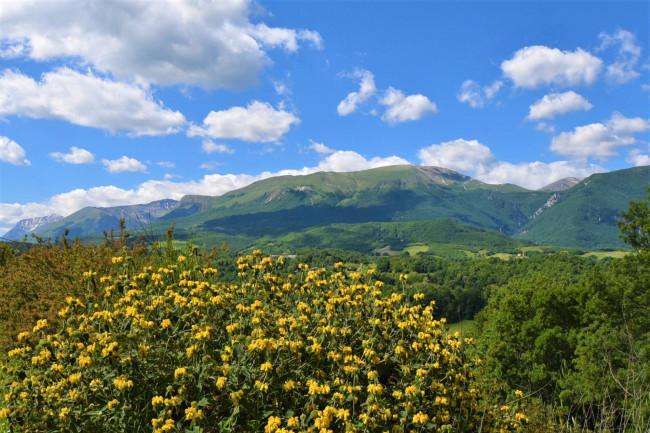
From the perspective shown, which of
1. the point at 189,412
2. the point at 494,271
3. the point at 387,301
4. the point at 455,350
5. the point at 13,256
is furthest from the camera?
the point at 494,271

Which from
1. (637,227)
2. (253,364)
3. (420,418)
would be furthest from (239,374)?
(637,227)

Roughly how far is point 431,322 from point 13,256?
41.8ft

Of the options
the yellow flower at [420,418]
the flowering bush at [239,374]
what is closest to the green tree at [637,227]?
the flowering bush at [239,374]

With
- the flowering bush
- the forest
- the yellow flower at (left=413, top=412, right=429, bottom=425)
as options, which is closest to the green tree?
the forest

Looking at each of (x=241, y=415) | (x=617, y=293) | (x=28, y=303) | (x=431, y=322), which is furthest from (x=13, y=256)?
(x=617, y=293)

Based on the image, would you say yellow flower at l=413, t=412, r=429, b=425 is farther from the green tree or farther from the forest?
the green tree

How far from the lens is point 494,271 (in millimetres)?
138125

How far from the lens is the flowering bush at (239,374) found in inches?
126

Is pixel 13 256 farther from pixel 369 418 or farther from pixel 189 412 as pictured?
pixel 369 418

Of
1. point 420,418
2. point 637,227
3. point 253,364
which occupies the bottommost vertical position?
point 420,418

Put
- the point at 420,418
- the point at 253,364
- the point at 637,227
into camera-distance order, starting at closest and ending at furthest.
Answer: the point at 420,418, the point at 253,364, the point at 637,227

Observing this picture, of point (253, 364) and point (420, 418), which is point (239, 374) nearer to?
point (253, 364)

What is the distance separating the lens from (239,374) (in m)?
3.21

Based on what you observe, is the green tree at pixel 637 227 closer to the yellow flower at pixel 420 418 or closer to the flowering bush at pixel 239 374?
the flowering bush at pixel 239 374
